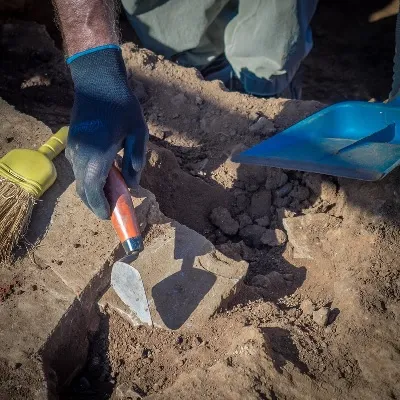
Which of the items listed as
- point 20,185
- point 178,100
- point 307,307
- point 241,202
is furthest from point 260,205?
point 20,185

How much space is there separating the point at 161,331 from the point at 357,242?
0.86 m

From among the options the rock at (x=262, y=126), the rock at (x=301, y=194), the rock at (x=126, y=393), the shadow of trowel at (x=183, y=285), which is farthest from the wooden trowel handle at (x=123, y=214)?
the rock at (x=262, y=126)

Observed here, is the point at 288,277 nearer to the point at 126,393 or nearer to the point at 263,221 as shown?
the point at 263,221

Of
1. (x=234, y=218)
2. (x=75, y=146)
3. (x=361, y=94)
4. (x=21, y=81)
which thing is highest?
(x=75, y=146)

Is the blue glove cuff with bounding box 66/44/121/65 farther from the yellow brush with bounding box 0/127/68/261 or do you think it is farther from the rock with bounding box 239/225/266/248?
the rock with bounding box 239/225/266/248

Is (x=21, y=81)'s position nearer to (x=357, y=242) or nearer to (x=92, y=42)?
(x=92, y=42)

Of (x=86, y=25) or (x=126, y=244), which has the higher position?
(x=86, y=25)

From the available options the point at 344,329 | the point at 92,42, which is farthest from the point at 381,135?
the point at 92,42

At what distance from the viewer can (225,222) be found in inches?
106

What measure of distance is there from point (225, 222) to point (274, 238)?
0.22 m

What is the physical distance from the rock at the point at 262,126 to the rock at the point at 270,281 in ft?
2.80

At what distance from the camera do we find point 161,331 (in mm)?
2285

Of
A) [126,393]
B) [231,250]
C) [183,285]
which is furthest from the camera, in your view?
[231,250]

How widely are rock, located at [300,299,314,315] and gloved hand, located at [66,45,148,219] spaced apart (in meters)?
0.79
